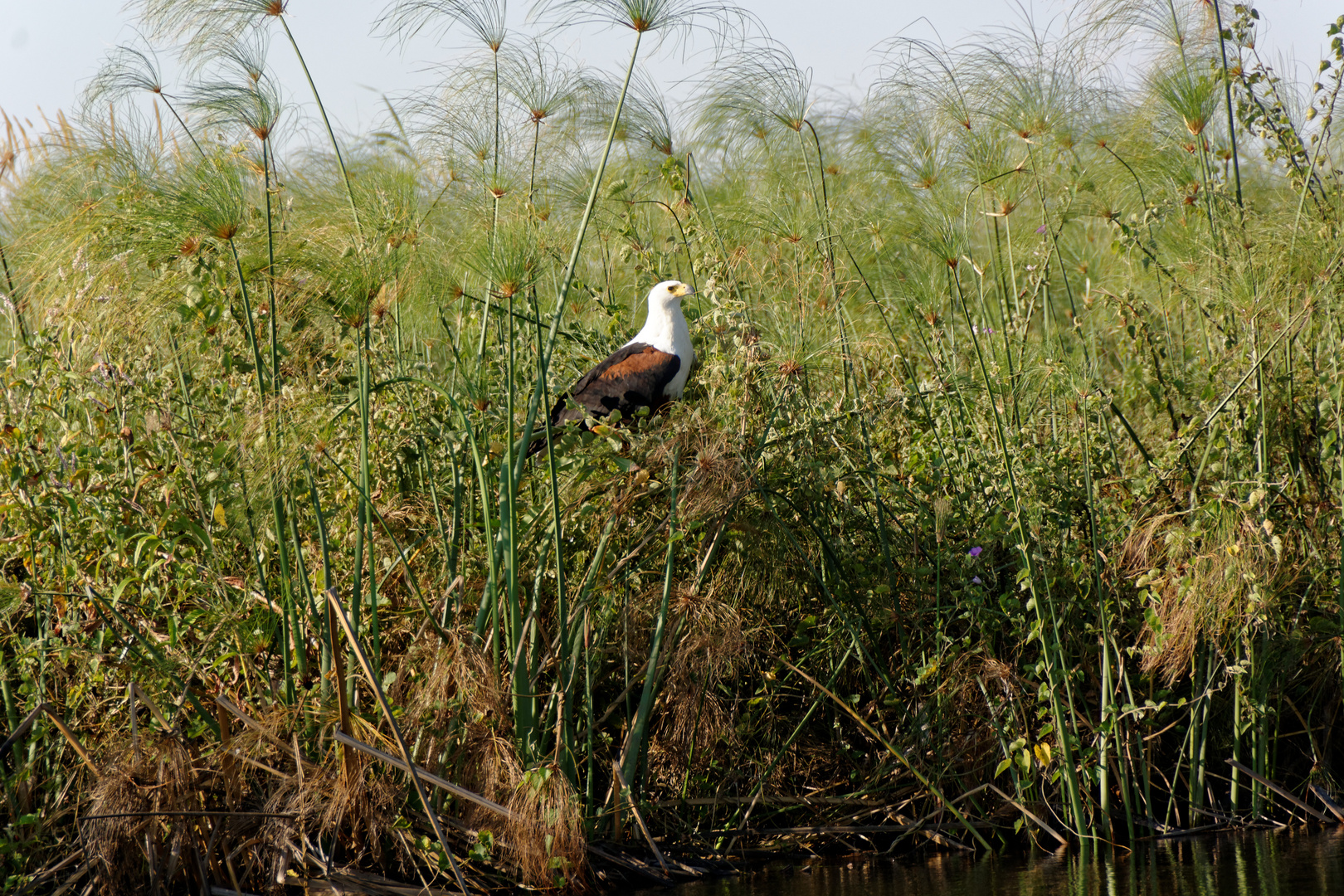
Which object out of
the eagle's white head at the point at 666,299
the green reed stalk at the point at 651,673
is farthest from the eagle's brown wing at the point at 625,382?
the green reed stalk at the point at 651,673

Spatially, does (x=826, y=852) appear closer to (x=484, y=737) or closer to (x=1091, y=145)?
(x=484, y=737)

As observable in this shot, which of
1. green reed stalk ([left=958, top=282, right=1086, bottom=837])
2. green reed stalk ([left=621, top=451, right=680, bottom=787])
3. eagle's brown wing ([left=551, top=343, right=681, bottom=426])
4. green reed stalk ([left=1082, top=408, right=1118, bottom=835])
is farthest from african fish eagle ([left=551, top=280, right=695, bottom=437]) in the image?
green reed stalk ([left=1082, top=408, right=1118, bottom=835])

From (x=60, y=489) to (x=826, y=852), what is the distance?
2.35m

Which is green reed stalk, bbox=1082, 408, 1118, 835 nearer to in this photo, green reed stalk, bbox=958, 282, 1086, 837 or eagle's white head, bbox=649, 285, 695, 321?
green reed stalk, bbox=958, 282, 1086, 837

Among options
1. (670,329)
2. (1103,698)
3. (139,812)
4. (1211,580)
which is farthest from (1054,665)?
(139,812)

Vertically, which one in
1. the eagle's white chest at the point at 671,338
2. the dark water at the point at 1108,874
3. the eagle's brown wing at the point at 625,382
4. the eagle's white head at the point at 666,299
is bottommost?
the dark water at the point at 1108,874

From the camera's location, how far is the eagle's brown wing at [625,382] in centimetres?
391

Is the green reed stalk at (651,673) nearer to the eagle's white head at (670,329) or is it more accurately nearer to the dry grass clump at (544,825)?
the dry grass clump at (544,825)

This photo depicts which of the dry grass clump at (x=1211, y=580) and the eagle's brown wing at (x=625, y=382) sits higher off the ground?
the eagle's brown wing at (x=625, y=382)

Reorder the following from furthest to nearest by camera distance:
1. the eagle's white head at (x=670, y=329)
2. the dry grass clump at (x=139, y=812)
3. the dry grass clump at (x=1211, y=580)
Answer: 1. the eagle's white head at (x=670, y=329)
2. the dry grass clump at (x=1211, y=580)
3. the dry grass clump at (x=139, y=812)

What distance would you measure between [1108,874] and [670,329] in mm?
2254

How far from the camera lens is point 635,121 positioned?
4.16 meters

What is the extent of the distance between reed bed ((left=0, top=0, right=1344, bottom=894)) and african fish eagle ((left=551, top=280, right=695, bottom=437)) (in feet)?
0.71

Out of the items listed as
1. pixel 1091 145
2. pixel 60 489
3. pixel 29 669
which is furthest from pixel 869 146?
pixel 29 669
